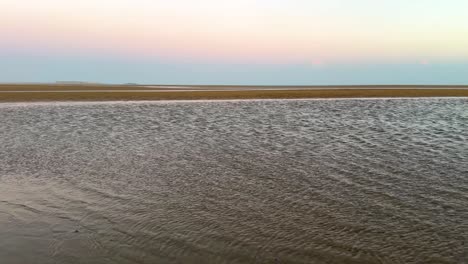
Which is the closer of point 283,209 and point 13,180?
point 283,209

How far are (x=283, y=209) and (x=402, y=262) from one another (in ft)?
14.5

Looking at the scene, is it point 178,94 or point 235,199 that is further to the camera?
point 178,94

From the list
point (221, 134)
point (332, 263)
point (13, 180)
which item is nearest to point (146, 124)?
point (221, 134)

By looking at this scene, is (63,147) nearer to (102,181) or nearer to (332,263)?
(102,181)

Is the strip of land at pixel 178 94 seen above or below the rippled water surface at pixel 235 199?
above

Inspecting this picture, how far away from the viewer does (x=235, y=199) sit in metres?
14.1

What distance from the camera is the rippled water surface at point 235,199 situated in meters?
10.1

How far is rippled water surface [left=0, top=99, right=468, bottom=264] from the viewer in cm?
1009

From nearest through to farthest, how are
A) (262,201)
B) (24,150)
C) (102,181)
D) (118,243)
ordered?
(118,243)
(262,201)
(102,181)
(24,150)

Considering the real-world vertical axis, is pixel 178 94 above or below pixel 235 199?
above

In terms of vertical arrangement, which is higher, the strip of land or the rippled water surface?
the strip of land

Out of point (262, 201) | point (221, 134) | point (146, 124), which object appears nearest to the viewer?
point (262, 201)

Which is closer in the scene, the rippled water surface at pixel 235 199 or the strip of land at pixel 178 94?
the rippled water surface at pixel 235 199

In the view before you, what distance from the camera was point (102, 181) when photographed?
1670 centimetres
